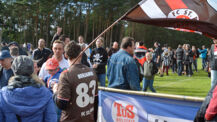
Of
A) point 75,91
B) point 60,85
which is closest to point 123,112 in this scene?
point 75,91

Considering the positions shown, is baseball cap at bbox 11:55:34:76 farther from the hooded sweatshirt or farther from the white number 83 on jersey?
the white number 83 on jersey

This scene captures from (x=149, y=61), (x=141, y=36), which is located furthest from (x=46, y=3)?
(x=149, y=61)

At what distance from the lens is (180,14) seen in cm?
344

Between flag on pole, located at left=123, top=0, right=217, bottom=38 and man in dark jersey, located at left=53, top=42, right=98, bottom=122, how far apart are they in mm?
1143

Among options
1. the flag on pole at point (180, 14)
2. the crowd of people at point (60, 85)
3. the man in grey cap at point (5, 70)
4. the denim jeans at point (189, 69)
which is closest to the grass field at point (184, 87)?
the denim jeans at point (189, 69)

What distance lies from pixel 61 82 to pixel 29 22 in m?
54.3

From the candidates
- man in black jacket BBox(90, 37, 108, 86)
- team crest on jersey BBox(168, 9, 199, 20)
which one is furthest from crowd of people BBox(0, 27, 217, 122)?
man in black jacket BBox(90, 37, 108, 86)

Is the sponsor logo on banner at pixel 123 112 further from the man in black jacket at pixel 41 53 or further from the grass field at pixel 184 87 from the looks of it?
the grass field at pixel 184 87

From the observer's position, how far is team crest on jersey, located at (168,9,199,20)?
132 inches

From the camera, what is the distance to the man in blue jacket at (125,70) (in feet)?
14.7

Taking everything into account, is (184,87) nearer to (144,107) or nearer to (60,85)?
(144,107)

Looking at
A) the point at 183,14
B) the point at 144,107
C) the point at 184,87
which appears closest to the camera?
the point at 183,14

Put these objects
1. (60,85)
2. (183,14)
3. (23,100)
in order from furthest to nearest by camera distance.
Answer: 1. (183,14)
2. (60,85)
3. (23,100)

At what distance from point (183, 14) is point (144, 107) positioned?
1572 millimetres
